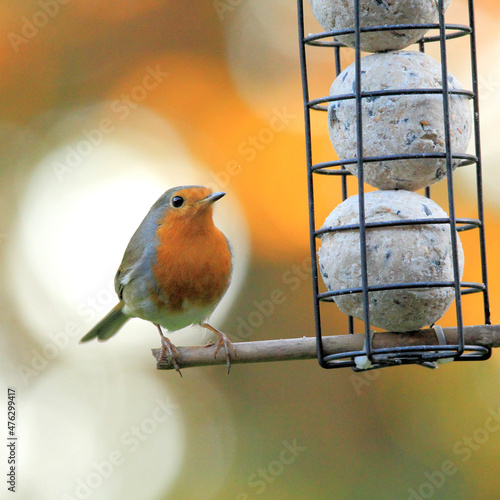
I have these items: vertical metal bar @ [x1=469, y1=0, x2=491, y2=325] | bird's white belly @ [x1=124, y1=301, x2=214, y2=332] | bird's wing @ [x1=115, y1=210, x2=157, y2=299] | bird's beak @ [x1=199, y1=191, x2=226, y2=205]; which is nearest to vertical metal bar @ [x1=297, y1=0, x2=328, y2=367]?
vertical metal bar @ [x1=469, y1=0, x2=491, y2=325]

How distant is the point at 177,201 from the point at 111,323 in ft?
3.59

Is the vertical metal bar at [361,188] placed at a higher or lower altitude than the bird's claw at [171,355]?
higher

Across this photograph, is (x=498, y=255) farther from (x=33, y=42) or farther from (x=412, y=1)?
(x=33, y=42)

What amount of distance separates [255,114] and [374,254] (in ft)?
10.8

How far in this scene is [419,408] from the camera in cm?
529

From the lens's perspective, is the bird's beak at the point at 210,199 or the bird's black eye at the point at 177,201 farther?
the bird's black eye at the point at 177,201

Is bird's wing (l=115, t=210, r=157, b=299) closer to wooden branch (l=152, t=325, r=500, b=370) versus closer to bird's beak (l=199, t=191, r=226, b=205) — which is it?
Answer: bird's beak (l=199, t=191, r=226, b=205)

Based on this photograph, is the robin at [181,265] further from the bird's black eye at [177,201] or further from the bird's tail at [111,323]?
the bird's tail at [111,323]

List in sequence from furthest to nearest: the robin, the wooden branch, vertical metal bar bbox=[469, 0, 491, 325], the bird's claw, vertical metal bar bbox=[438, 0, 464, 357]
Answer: the robin, the bird's claw, vertical metal bar bbox=[469, 0, 491, 325], the wooden branch, vertical metal bar bbox=[438, 0, 464, 357]

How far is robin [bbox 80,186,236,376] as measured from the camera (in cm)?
416

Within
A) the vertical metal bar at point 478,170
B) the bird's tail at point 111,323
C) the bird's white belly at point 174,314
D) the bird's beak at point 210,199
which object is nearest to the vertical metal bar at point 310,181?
the vertical metal bar at point 478,170

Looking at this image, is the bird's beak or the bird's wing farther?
the bird's wing

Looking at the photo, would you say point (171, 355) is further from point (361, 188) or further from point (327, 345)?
point (361, 188)

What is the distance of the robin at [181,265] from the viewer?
13.7ft
